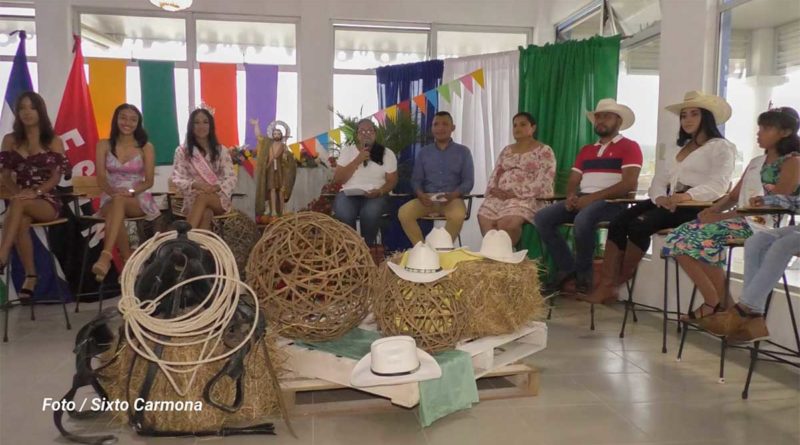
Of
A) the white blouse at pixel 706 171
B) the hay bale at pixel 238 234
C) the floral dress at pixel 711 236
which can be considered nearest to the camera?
the floral dress at pixel 711 236

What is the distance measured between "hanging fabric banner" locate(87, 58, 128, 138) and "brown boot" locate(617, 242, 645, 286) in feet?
15.2

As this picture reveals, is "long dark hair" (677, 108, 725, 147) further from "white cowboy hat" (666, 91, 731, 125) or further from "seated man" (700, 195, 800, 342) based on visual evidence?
"seated man" (700, 195, 800, 342)

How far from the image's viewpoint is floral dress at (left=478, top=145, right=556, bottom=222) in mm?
3902

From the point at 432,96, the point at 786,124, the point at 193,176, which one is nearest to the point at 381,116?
the point at 432,96

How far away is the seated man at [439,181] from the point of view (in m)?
4.19

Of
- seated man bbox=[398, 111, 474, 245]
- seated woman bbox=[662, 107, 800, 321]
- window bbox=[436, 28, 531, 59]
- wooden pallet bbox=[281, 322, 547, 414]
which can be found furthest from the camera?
window bbox=[436, 28, 531, 59]

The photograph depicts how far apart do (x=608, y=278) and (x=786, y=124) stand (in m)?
1.16

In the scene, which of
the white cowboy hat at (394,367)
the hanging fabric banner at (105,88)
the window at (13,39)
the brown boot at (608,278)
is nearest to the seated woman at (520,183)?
the brown boot at (608,278)

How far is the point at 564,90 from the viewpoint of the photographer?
4387 millimetres

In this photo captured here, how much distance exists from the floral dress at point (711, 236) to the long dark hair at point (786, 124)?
0.08m

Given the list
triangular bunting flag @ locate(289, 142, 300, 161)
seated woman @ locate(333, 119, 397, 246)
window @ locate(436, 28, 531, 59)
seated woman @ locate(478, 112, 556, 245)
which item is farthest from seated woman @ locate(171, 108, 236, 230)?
window @ locate(436, 28, 531, 59)

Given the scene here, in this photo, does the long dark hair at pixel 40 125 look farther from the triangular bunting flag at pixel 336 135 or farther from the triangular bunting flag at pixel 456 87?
the triangular bunting flag at pixel 456 87

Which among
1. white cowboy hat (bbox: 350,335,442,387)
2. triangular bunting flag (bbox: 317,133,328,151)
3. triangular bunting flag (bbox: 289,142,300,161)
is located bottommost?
white cowboy hat (bbox: 350,335,442,387)

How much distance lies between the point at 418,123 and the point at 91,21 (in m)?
3.31
